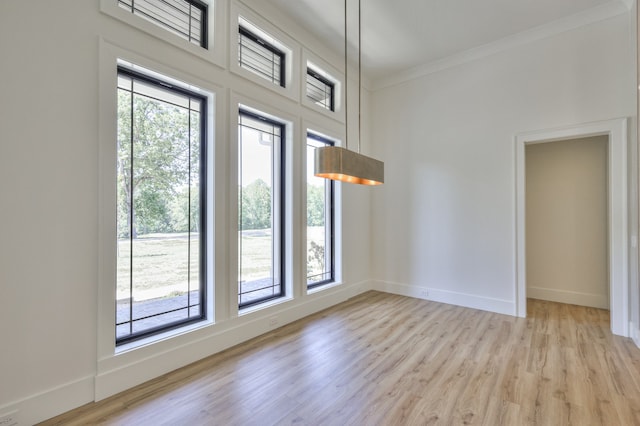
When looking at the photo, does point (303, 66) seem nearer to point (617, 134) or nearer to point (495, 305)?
point (617, 134)

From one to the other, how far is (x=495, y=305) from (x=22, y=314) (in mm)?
5288

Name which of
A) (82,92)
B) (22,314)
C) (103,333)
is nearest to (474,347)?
(103,333)

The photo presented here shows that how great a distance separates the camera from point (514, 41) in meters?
4.31

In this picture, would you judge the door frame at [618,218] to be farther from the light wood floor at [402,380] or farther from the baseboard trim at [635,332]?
the light wood floor at [402,380]

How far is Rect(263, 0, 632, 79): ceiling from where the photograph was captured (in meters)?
3.64

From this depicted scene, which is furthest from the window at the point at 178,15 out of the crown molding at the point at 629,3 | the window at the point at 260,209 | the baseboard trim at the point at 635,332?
the baseboard trim at the point at 635,332

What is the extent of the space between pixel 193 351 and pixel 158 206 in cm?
147

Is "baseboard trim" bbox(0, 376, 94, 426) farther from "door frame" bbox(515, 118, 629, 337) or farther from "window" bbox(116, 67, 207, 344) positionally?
"door frame" bbox(515, 118, 629, 337)

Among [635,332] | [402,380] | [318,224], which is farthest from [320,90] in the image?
[635,332]

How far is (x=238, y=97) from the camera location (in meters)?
3.36

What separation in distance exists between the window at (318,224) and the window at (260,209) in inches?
23.6

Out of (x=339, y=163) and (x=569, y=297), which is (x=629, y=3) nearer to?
(x=569, y=297)

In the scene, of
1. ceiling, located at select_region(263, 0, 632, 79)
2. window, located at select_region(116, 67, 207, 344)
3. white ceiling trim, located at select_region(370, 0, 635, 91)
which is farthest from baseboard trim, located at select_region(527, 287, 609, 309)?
window, located at select_region(116, 67, 207, 344)

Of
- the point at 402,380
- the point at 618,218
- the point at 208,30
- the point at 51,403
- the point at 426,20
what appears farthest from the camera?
the point at 426,20
